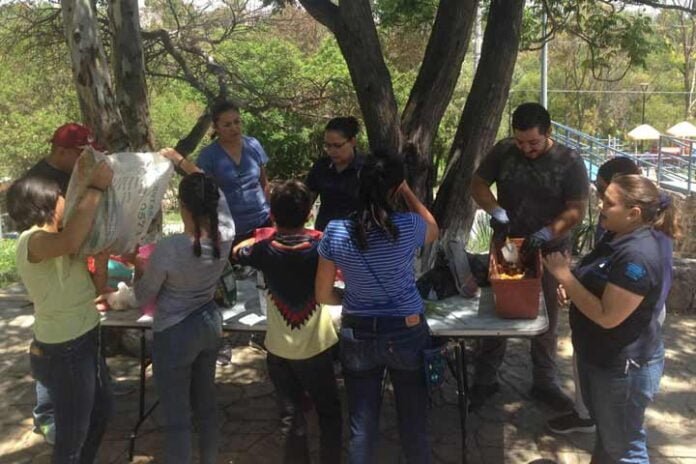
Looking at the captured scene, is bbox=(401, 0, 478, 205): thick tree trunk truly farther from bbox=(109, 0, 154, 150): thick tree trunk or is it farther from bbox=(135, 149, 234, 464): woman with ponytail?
bbox=(135, 149, 234, 464): woman with ponytail

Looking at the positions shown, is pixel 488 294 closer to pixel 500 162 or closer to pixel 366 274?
pixel 500 162

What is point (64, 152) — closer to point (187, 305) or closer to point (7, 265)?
point (187, 305)

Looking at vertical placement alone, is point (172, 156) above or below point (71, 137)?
below

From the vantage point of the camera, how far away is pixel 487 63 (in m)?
4.84

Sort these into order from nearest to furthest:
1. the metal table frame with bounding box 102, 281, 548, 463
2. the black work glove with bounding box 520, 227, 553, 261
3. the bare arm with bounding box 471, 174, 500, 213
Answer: the metal table frame with bounding box 102, 281, 548, 463, the black work glove with bounding box 520, 227, 553, 261, the bare arm with bounding box 471, 174, 500, 213

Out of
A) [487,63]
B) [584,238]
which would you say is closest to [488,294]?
[487,63]

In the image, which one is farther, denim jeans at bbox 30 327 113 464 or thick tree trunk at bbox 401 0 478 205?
thick tree trunk at bbox 401 0 478 205

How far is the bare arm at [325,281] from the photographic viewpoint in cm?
260

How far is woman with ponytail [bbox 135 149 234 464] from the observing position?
8.70ft

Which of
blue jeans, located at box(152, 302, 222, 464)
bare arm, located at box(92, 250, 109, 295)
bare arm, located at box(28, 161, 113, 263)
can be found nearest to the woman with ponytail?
blue jeans, located at box(152, 302, 222, 464)

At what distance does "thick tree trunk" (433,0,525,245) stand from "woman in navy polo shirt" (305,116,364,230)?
4.09 feet

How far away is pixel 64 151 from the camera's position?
10.6ft

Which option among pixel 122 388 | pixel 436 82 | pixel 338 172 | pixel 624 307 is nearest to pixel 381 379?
pixel 624 307

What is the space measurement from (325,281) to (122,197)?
881 millimetres
